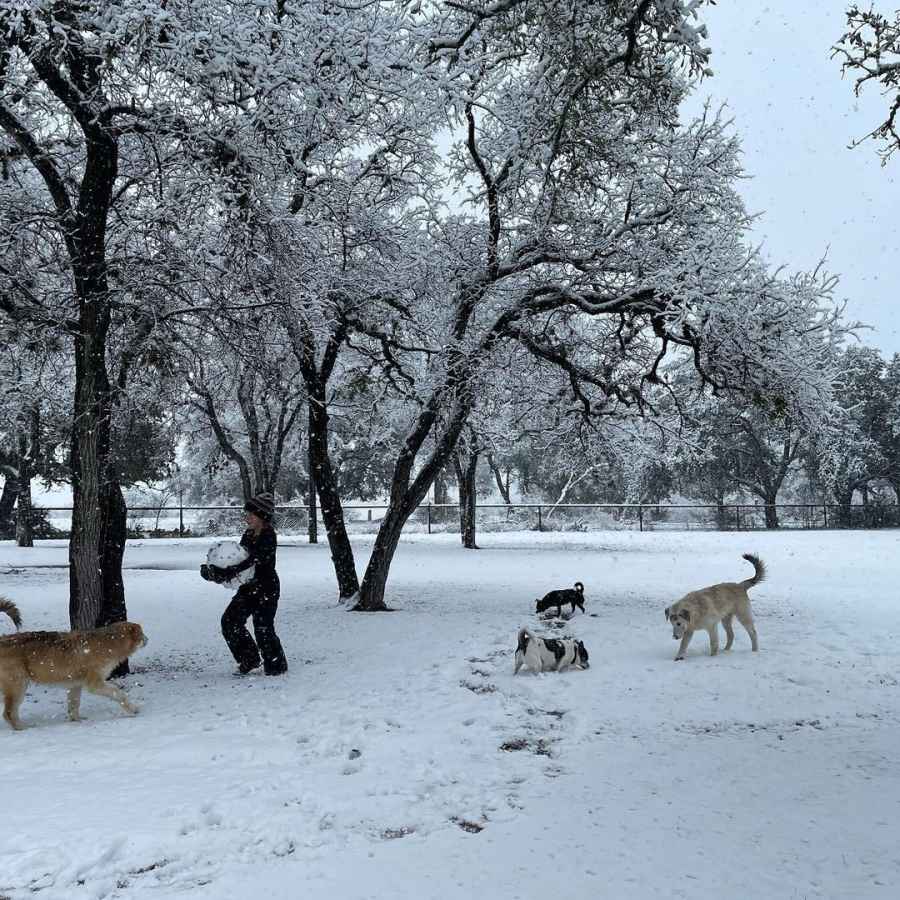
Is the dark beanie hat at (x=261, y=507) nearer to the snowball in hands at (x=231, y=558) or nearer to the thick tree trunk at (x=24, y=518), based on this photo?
the snowball in hands at (x=231, y=558)

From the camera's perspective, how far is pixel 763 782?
183 inches

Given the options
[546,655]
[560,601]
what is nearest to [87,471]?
[546,655]

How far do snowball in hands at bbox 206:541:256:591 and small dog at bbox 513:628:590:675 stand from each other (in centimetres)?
292

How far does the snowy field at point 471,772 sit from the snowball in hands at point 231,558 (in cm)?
105

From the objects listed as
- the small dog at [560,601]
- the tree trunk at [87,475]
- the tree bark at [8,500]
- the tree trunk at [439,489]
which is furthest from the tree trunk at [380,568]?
the tree trunk at [439,489]

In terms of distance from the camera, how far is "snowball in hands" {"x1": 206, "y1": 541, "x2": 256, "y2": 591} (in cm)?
743

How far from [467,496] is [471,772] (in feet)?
75.7

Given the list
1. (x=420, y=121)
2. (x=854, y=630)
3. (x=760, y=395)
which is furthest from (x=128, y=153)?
(x=854, y=630)

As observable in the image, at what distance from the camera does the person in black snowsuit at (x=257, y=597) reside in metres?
7.60

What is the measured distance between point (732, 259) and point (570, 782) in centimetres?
801

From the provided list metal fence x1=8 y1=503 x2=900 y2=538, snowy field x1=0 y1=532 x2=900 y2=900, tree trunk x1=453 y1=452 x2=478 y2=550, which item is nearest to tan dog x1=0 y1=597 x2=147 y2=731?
snowy field x1=0 y1=532 x2=900 y2=900

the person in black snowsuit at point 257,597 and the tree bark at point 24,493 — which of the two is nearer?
the person in black snowsuit at point 257,597

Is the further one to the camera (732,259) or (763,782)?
(732,259)

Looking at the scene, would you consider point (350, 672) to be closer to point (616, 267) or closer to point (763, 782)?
point (763, 782)
